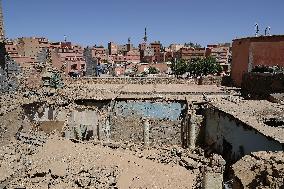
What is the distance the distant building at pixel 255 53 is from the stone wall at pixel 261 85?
3903 mm

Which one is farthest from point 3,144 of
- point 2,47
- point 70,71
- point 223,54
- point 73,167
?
point 223,54

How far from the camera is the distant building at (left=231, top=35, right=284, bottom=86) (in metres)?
26.4

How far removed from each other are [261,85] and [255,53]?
6.70 metres

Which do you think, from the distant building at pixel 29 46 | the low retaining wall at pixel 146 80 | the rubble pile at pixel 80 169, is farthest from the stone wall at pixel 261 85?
the distant building at pixel 29 46

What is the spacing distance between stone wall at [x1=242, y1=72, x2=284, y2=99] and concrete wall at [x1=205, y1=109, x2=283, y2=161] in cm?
596

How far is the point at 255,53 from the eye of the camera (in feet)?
92.8

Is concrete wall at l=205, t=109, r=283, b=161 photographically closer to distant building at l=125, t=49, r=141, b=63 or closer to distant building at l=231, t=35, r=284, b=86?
distant building at l=231, t=35, r=284, b=86

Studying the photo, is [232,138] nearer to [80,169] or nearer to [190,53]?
[80,169]

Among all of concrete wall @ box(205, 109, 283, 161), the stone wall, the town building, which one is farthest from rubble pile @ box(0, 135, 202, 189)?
the town building

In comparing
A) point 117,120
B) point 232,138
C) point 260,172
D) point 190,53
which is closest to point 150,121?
point 117,120

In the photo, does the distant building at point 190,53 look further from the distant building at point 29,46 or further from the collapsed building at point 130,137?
the collapsed building at point 130,137

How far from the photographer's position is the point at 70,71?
39688mm

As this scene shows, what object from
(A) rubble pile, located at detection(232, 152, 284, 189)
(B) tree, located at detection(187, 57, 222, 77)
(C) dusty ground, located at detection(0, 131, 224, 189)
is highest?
(B) tree, located at detection(187, 57, 222, 77)

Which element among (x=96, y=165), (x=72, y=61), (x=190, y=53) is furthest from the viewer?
(x=190, y=53)
